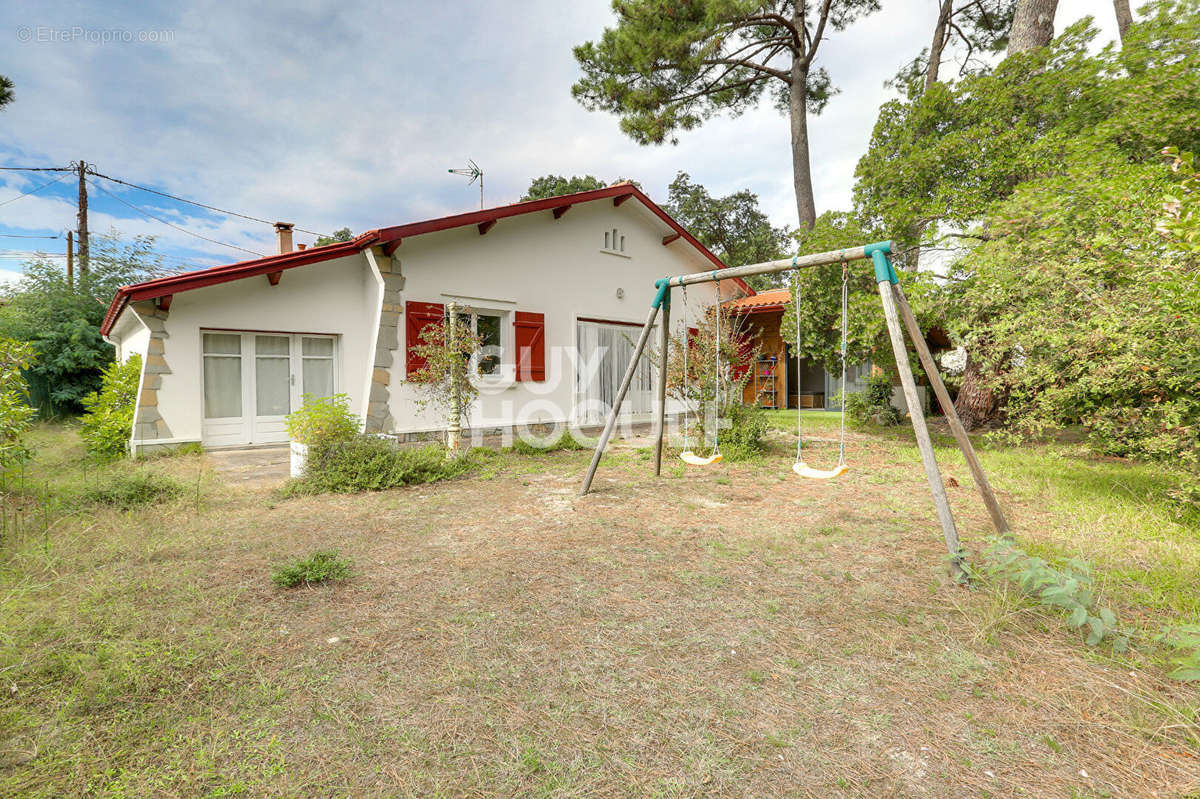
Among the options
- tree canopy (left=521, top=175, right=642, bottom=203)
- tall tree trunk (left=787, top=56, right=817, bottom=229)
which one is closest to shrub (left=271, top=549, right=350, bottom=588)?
tall tree trunk (left=787, top=56, right=817, bottom=229)

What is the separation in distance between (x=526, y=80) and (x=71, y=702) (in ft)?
44.6

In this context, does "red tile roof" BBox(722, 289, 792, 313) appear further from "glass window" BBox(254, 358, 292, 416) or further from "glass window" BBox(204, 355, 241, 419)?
"glass window" BBox(204, 355, 241, 419)

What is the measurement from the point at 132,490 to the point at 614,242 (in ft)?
28.0

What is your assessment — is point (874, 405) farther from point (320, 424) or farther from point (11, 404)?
point (11, 404)

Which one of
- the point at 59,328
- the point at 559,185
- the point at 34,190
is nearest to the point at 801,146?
the point at 559,185

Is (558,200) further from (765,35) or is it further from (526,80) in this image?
(765,35)

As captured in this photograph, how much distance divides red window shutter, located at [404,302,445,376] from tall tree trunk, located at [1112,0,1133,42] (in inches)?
507

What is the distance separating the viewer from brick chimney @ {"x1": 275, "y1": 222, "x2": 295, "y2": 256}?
9.83 meters

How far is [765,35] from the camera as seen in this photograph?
11883mm

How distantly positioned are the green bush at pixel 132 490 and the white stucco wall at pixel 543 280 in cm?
281

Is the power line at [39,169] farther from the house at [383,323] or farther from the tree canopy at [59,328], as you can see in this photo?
the house at [383,323]

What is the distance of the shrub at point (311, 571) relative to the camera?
281cm

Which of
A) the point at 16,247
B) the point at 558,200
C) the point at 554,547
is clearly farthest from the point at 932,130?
the point at 16,247

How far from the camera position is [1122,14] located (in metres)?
8.71
